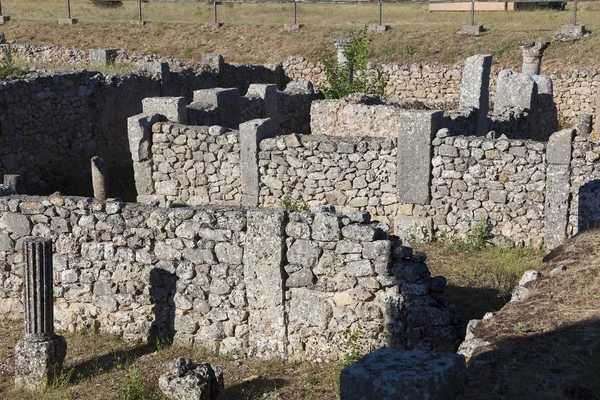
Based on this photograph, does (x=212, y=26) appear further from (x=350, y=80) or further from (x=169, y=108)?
(x=169, y=108)

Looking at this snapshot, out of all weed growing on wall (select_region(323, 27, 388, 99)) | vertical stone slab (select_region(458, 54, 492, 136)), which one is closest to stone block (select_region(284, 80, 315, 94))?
weed growing on wall (select_region(323, 27, 388, 99))

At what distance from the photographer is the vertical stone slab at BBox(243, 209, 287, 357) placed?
29.0 feet

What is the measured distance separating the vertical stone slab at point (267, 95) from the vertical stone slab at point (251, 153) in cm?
389

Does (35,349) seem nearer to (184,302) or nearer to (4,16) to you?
(184,302)

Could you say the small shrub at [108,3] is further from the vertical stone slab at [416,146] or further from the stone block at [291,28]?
the vertical stone slab at [416,146]

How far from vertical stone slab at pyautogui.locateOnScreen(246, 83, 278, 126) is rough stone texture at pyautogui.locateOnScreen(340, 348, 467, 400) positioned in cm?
1270

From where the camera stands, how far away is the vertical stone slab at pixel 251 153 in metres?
13.6

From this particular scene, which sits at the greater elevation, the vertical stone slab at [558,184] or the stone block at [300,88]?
the stone block at [300,88]

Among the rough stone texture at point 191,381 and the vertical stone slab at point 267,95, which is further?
the vertical stone slab at point 267,95

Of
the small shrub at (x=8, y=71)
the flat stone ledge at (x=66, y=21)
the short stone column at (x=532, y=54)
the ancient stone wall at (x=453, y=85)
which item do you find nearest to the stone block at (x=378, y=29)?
the ancient stone wall at (x=453, y=85)

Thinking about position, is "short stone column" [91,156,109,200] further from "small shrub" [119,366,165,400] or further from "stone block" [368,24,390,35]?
"stone block" [368,24,390,35]

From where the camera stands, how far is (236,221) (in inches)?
352

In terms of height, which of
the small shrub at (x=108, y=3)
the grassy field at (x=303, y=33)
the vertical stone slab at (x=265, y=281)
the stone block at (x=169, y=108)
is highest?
the small shrub at (x=108, y=3)

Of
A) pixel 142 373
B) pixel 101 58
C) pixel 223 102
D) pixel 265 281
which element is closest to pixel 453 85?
pixel 101 58
